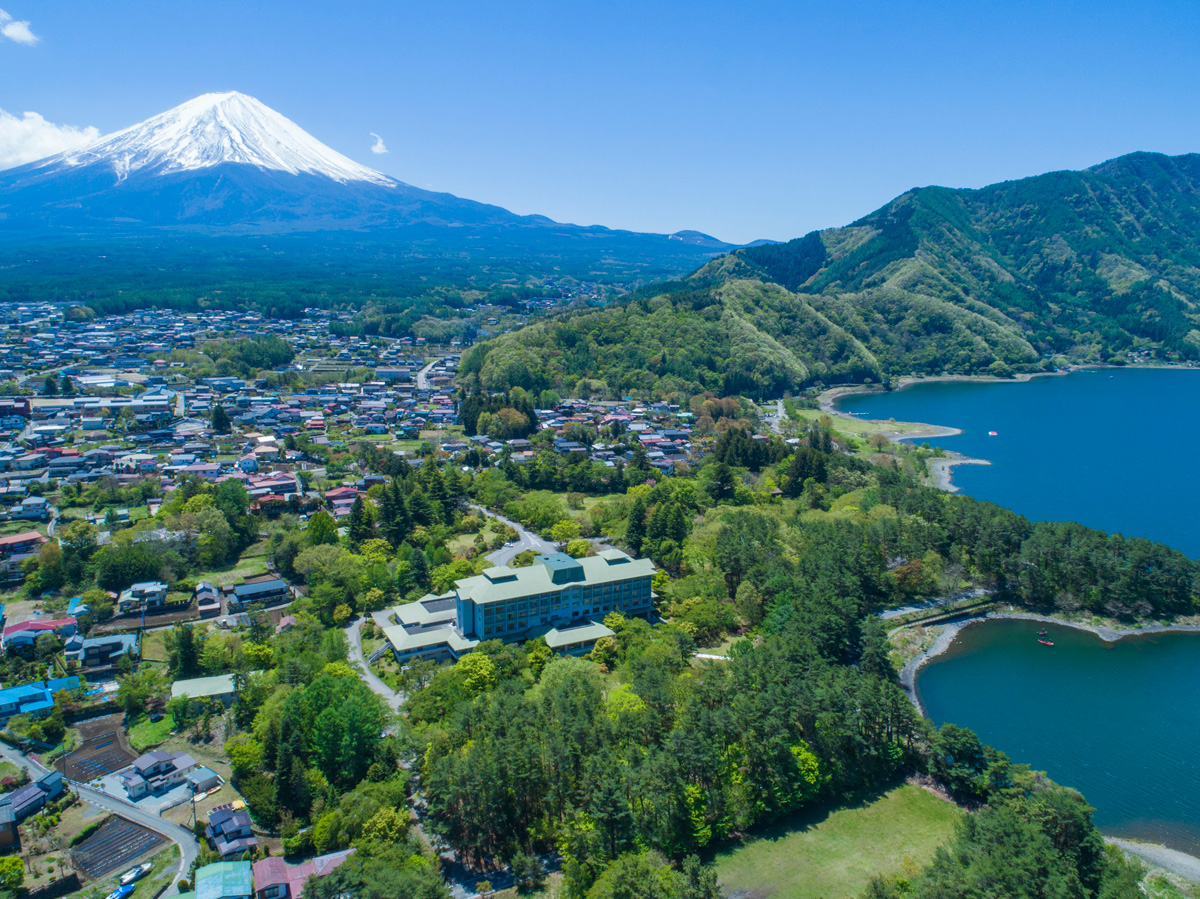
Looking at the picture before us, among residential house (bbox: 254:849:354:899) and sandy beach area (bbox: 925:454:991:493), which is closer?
residential house (bbox: 254:849:354:899)

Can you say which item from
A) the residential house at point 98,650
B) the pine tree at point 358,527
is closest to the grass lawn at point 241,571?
the pine tree at point 358,527

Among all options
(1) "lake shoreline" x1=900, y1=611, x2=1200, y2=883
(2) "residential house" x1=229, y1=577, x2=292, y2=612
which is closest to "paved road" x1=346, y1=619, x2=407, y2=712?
(2) "residential house" x1=229, y1=577, x2=292, y2=612

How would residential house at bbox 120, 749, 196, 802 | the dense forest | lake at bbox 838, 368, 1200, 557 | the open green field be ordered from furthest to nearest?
the open green field < lake at bbox 838, 368, 1200, 557 < residential house at bbox 120, 749, 196, 802 < the dense forest

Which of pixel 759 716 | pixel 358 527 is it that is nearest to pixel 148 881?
pixel 759 716

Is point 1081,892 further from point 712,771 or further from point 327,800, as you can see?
point 327,800

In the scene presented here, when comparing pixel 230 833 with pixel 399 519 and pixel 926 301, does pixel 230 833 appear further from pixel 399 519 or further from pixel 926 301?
pixel 926 301

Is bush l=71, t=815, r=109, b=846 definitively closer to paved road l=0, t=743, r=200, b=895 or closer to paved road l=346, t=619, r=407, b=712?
paved road l=0, t=743, r=200, b=895
